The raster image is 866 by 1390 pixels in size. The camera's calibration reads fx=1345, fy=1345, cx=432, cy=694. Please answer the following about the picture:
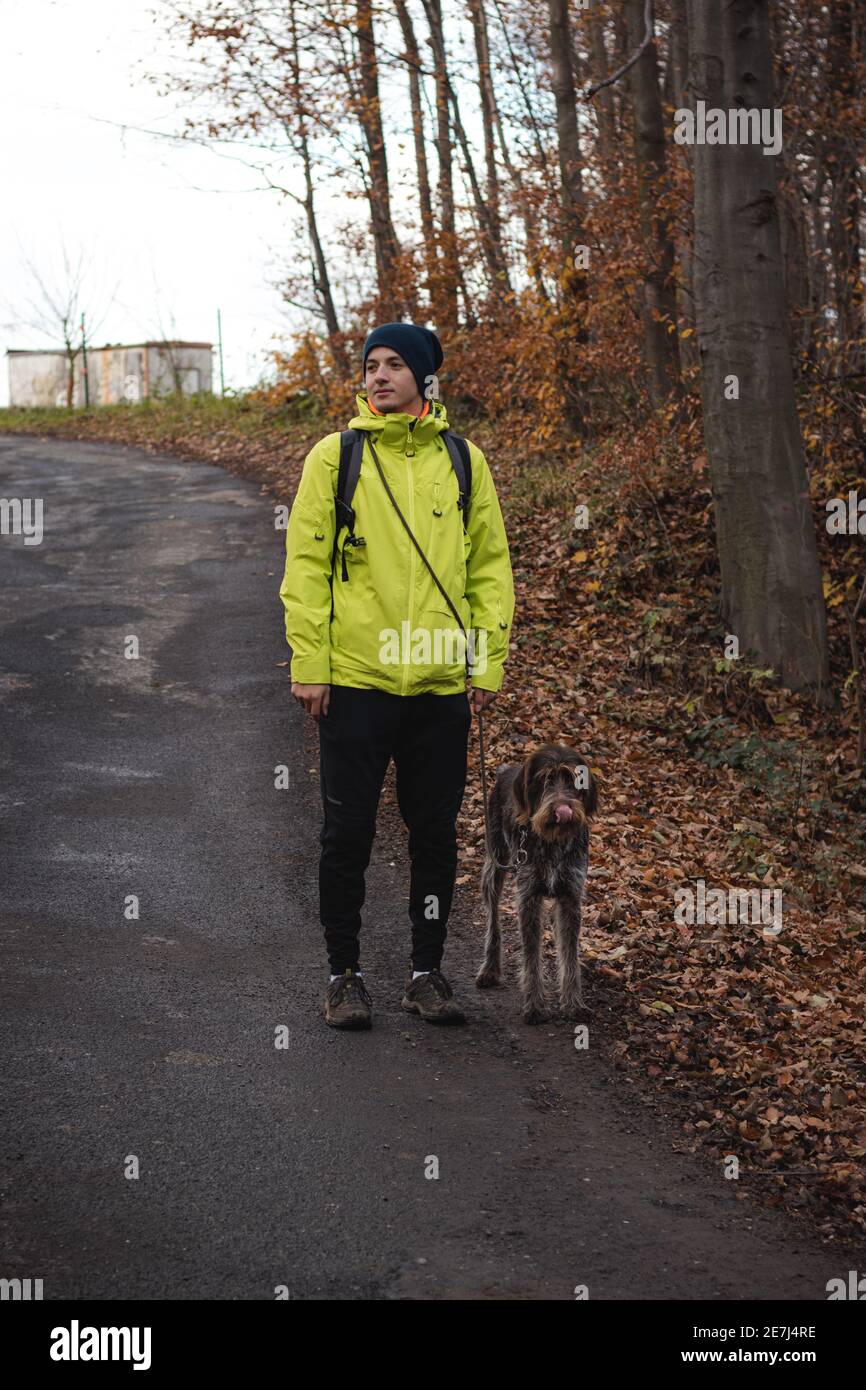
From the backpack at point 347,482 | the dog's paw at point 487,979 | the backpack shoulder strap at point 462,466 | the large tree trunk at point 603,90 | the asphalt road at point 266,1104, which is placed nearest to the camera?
the asphalt road at point 266,1104

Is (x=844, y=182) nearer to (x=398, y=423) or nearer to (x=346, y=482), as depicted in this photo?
(x=398, y=423)

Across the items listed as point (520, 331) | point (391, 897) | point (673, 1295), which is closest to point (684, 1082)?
point (673, 1295)

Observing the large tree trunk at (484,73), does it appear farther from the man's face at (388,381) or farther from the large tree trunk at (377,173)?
the man's face at (388,381)

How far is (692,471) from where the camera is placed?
14.0 m

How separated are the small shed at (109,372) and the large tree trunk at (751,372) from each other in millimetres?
23796

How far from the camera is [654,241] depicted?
1572 cm

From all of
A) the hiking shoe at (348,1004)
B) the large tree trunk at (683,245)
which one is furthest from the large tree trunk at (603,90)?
the hiking shoe at (348,1004)

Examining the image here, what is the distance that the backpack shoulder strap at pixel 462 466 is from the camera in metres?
5.58

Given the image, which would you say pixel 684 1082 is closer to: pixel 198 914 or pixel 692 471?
pixel 198 914

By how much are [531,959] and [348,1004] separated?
0.85 metres

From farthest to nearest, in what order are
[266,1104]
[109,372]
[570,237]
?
[109,372]
[570,237]
[266,1104]

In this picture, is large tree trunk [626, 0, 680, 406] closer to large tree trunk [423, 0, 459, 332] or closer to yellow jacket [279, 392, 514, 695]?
large tree trunk [423, 0, 459, 332]

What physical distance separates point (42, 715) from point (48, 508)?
30.9 ft

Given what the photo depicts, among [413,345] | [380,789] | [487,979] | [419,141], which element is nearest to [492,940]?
[487,979]
